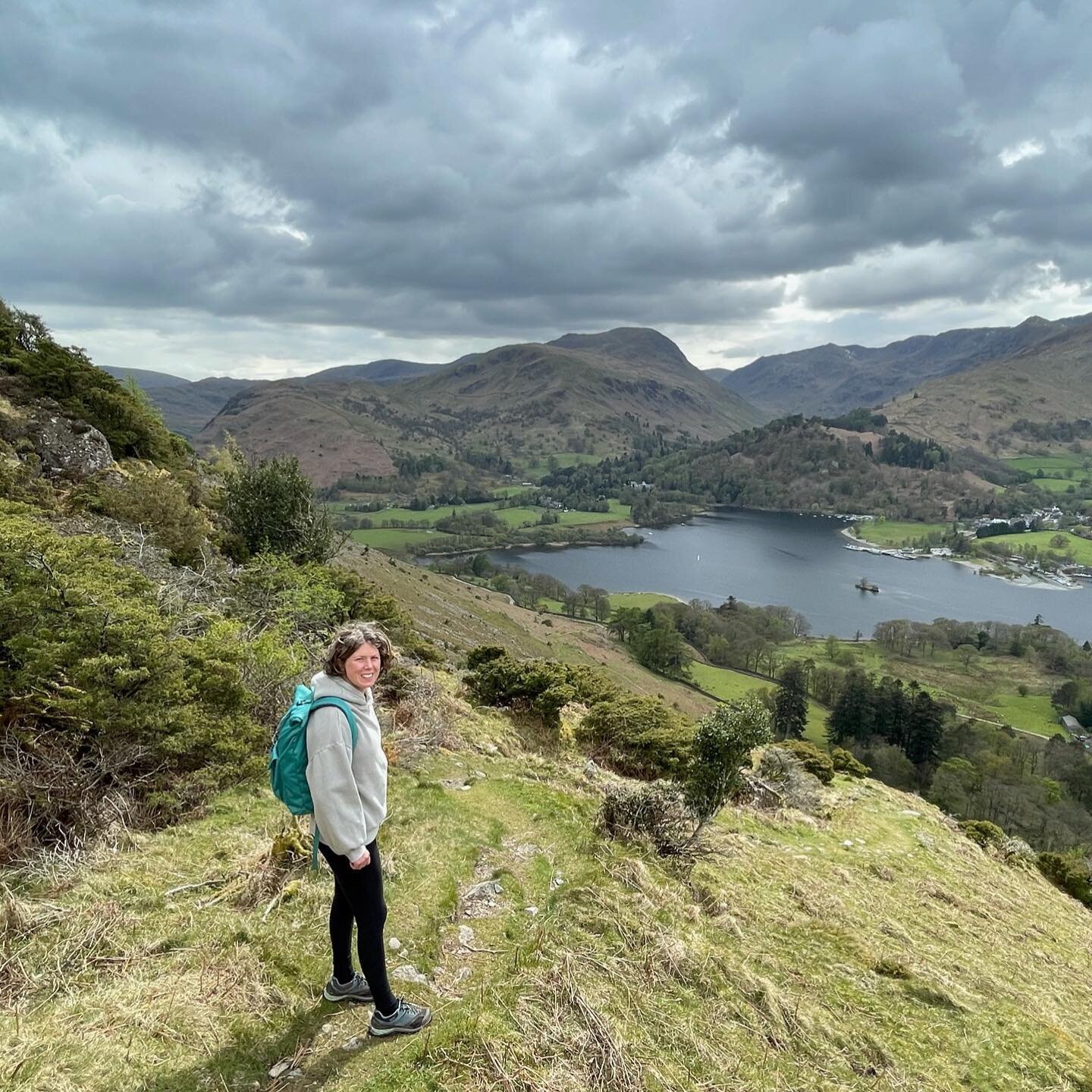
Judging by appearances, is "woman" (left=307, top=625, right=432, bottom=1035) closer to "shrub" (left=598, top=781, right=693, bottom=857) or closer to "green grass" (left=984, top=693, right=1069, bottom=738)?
"shrub" (left=598, top=781, right=693, bottom=857)

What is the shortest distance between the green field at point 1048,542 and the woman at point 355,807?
195 metres

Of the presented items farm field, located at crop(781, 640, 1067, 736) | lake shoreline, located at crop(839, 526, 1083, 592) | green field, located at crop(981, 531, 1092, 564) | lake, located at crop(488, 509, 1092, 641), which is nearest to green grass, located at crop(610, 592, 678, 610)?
lake, located at crop(488, 509, 1092, 641)

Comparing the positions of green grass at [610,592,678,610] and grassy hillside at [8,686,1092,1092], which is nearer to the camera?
grassy hillside at [8,686,1092,1092]

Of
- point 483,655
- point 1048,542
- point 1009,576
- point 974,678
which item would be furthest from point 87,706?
point 1048,542

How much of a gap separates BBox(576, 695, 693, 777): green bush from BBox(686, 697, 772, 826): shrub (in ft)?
15.6

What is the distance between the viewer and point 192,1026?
3910 millimetres

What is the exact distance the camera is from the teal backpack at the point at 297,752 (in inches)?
144

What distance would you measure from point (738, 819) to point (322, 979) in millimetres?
9057

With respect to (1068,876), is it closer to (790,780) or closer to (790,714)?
(790,780)

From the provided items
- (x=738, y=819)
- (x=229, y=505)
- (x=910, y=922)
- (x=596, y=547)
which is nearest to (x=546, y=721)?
(x=738, y=819)

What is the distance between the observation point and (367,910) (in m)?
3.92

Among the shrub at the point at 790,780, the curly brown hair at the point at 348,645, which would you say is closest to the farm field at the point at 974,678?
the shrub at the point at 790,780

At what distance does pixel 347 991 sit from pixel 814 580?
479 ft

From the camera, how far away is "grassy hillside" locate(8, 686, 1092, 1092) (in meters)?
3.79
